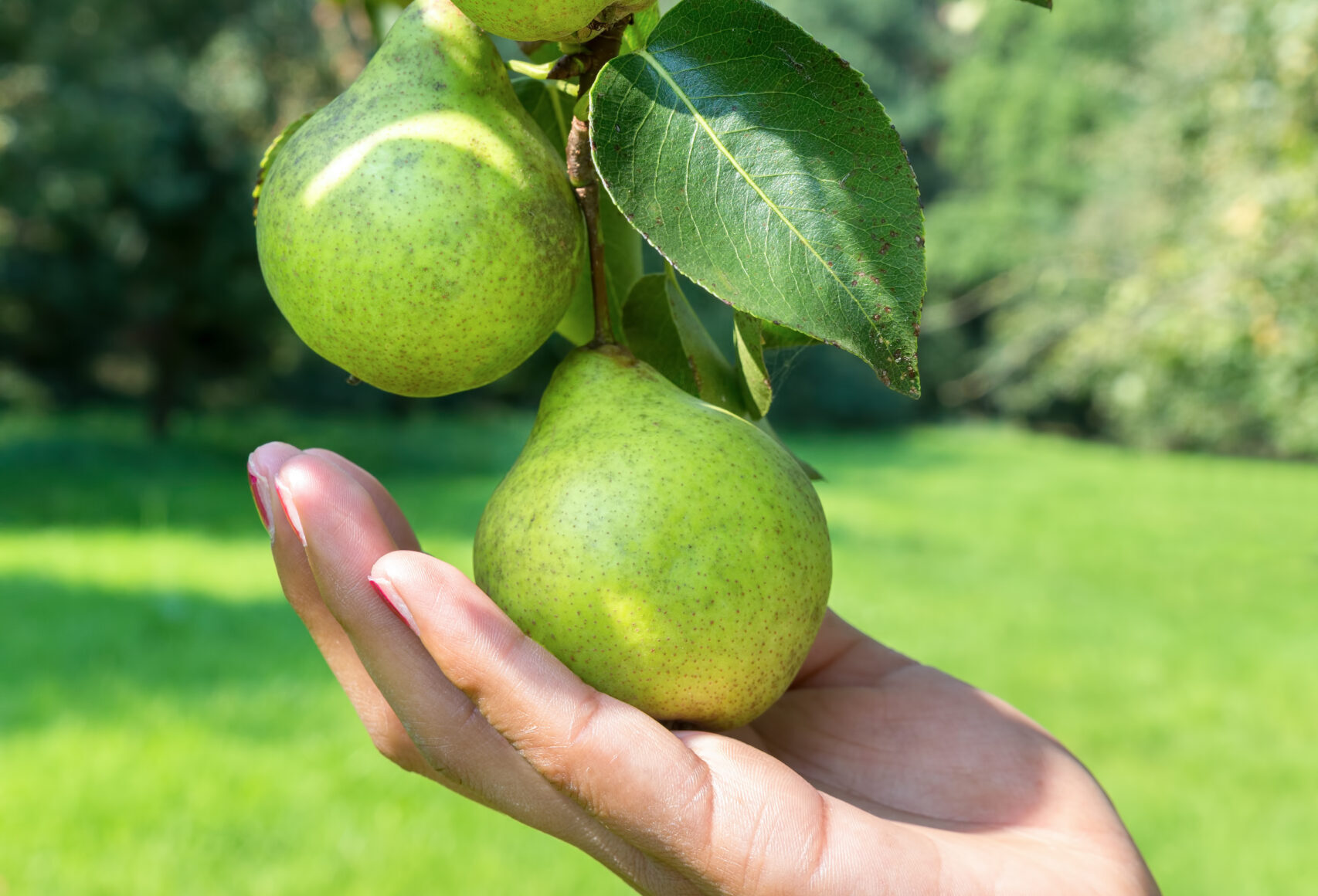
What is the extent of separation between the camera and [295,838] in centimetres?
403

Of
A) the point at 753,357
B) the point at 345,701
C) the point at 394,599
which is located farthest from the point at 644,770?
the point at 345,701

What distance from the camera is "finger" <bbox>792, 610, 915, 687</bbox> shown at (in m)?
1.86

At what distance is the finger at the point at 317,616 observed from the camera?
1.32 meters

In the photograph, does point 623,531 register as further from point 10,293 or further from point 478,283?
point 10,293

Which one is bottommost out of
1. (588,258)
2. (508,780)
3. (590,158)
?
(508,780)

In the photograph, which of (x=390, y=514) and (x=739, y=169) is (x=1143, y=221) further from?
(x=739, y=169)

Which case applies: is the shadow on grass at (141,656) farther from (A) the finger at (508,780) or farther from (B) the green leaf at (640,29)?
(B) the green leaf at (640,29)

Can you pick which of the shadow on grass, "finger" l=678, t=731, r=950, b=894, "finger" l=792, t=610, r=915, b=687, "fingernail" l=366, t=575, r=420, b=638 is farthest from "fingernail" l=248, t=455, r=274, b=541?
the shadow on grass

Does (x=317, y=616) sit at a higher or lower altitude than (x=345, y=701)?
higher

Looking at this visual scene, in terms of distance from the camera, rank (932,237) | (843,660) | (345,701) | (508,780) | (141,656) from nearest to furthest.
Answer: (508,780) < (843,660) < (345,701) < (141,656) < (932,237)

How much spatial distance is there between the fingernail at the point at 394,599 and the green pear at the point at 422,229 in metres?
0.22

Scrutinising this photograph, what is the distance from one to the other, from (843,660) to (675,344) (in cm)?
87

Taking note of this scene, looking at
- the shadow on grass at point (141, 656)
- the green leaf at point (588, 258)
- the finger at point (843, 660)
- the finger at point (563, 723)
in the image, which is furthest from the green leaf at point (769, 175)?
the shadow on grass at point (141, 656)

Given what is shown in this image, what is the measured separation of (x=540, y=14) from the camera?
866mm
